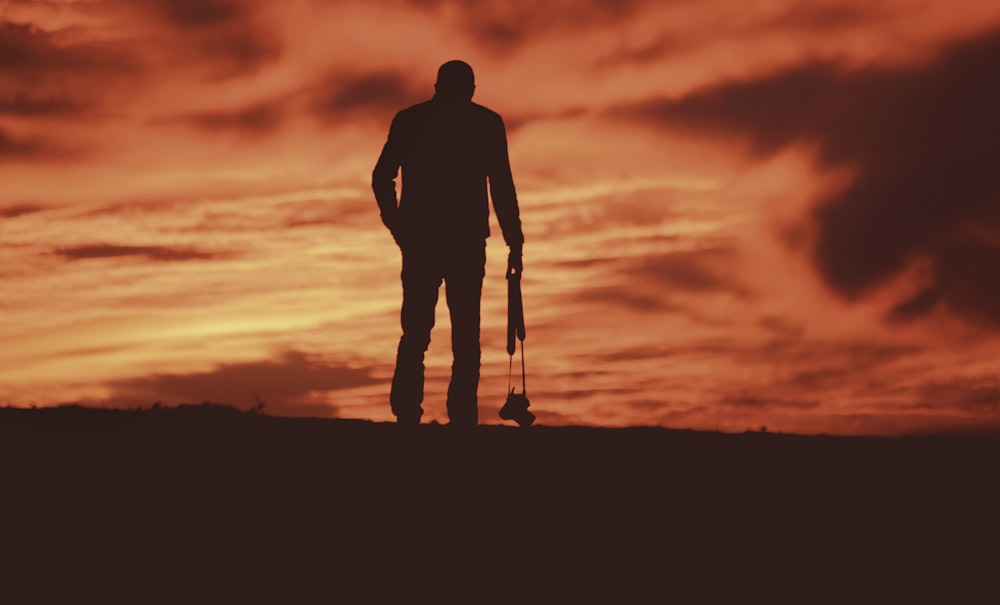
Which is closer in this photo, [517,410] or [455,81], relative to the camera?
[455,81]

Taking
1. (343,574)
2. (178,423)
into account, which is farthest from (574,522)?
(178,423)

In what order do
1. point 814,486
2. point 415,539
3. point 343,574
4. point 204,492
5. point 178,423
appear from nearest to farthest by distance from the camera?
point 343,574, point 415,539, point 204,492, point 814,486, point 178,423

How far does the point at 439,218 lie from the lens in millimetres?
12438

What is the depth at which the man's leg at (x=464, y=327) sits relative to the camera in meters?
12.5

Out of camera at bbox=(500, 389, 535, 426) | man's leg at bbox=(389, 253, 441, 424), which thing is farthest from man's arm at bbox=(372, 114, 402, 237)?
camera at bbox=(500, 389, 535, 426)

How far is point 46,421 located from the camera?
11.5m

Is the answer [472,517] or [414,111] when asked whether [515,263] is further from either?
[472,517]

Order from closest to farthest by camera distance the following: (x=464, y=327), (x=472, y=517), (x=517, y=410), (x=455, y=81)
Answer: (x=472, y=517), (x=455, y=81), (x=464, y=327), (x=517, y=410)

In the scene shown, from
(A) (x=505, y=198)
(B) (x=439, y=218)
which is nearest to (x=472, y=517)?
(B) (x=439, y=218)

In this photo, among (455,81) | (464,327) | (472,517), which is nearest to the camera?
(472,517)

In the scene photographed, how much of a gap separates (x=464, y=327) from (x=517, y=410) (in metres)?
1.09

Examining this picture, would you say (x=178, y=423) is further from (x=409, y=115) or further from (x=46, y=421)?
(x=409, y=115)

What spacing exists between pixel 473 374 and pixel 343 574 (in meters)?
4.62

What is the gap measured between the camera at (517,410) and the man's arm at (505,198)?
1189mm
